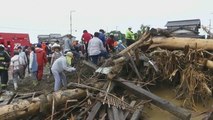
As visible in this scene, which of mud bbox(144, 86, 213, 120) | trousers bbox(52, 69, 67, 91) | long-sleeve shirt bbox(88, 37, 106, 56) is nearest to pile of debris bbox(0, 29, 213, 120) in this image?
mud bbox(144, 86, 213, 120)

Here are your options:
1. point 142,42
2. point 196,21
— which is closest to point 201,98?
point 142,42

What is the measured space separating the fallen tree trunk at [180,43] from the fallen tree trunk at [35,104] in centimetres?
293

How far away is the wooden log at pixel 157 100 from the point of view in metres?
6.95

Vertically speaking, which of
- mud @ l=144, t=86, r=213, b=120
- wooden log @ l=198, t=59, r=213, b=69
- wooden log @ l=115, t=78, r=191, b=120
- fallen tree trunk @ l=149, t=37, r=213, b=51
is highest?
fallen tree trunk @ l=149, t=37, r=213, b=51

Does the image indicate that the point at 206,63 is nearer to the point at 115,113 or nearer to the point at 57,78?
the point at 115,113

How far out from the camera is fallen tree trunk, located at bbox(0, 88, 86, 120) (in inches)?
265

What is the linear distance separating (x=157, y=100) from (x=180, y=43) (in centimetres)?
244

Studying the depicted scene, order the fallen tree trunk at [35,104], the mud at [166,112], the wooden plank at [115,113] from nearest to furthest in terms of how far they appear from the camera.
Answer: the fallen tree trunk at [35,104] → the wooden plank at [115,113] → the mud at [166,112]

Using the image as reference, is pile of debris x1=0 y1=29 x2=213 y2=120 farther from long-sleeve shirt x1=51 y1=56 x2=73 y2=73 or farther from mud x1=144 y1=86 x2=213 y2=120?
long-sleeve shirt x1=51 y1=56 x2=73 y2=73

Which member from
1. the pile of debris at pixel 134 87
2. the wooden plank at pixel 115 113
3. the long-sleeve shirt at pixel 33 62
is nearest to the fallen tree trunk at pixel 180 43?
the pile of debris at pixel 134 87

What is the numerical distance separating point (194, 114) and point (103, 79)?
2279 mm

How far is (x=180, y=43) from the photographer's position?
9.35 meters

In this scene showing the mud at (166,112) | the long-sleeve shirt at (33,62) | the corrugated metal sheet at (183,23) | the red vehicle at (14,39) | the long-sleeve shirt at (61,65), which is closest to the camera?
the mud at (166,112)

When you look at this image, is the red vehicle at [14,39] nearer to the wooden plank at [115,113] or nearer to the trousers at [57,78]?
the trousers at [57,78]
